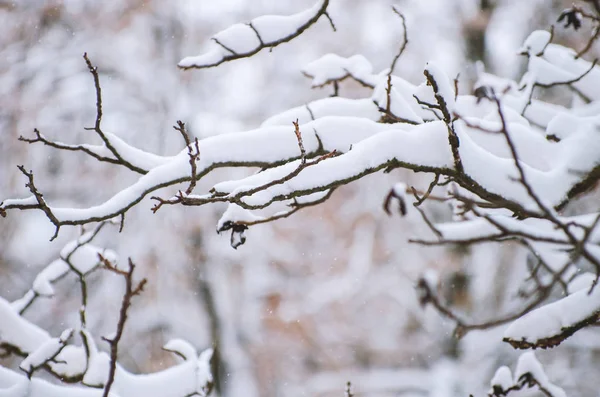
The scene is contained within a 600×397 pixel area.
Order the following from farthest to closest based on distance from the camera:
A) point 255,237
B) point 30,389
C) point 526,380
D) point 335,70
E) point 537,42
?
point 255,237
point 335,70
point 537,42
point 30,389
point 526,380

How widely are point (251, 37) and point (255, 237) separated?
6.73 meters

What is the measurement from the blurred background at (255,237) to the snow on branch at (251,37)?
5.50 m

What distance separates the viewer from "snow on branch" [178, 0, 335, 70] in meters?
1.77

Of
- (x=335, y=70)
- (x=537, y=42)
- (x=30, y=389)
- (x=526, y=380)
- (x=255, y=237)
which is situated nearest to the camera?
(x=526, y=380)

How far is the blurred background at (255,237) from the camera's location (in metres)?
6.94

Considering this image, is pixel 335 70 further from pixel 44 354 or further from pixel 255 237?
pixel 255 237

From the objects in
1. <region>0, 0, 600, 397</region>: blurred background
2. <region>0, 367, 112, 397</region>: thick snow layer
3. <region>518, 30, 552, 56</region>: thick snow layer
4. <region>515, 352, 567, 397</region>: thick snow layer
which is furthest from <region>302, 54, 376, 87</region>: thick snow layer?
<region>0, 0, 600, 397</region>: blurred background

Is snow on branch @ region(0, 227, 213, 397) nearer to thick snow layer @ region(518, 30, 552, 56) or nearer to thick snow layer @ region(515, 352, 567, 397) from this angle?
thick snow layer @ region(515, 352, 567, 397)

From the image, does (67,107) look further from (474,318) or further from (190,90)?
(474,318)

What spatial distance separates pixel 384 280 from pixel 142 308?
4177mm

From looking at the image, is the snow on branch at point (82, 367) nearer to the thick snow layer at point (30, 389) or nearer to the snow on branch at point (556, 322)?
the thick snow layer at point (30, 389)

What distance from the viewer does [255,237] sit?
8352 millimetres

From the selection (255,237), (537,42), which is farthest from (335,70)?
(255,237)

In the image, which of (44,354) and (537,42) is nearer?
(44,354)
